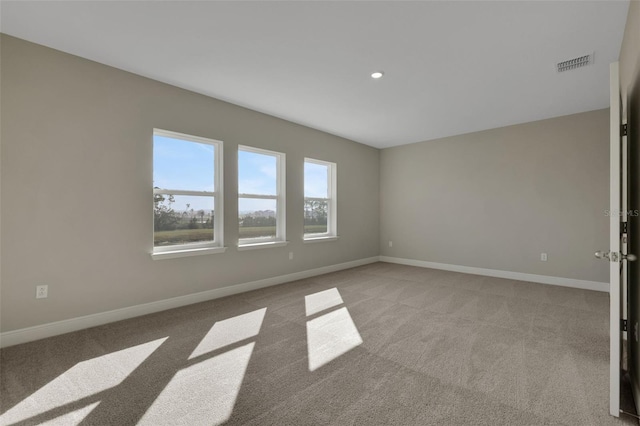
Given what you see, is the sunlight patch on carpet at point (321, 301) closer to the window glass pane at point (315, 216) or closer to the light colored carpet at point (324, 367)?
the light colored carpet at point (324, 367)

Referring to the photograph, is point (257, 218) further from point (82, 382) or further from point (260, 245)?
point (82, 382)

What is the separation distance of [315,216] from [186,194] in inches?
94.3

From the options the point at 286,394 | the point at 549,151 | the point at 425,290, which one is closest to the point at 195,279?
the point at 286,394

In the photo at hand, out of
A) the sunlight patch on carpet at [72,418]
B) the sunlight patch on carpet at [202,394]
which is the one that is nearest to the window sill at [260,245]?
the sunlight patch on carpet at [202,394]

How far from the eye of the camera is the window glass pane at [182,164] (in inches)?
131

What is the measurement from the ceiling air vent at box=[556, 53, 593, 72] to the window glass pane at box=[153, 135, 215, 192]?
160 inches

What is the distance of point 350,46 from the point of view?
2523 mm

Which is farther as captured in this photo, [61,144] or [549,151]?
[549,151]

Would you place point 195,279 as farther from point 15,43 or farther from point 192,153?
point 15,43

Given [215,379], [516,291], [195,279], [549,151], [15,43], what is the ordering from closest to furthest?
[215,379]
[15,43]
[195,279]
[516,291]
[549,151]

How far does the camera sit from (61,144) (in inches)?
103

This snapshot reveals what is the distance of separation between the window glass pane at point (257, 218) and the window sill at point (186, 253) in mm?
496

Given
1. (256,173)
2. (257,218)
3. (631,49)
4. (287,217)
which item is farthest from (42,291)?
(631,49)

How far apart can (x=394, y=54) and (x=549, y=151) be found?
3.44 metres
